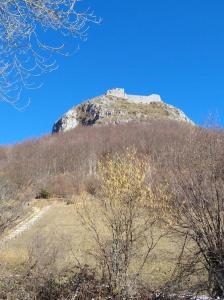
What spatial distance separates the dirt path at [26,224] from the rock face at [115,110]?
291ft

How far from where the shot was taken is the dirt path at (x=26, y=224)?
90.0 ft

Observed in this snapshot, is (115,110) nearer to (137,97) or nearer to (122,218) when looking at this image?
(137,97)

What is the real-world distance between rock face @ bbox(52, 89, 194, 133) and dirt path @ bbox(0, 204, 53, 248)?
8865cm

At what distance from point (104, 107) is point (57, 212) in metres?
102

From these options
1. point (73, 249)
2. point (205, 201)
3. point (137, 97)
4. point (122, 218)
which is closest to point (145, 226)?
point (122, 218)

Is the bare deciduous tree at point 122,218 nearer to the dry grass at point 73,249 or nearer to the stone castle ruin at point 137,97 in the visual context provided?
the dry grass at point 73,249

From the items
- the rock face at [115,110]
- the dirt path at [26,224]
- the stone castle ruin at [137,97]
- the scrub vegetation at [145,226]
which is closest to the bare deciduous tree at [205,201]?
the scrub vegetation at [145,226]

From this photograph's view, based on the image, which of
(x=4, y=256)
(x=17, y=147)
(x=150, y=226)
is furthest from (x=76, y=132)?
(x=150, y=226)

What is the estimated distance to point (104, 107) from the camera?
142m

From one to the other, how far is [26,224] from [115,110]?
10636 centimetres

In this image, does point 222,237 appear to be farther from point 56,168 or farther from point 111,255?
point 56,168

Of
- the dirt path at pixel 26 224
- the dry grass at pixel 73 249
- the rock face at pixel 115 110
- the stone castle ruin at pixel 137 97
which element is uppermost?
the stone castle ruin at pixel 137 97

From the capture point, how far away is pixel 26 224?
35.0 meters

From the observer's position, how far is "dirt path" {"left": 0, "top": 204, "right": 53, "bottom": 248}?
90.0 ft
